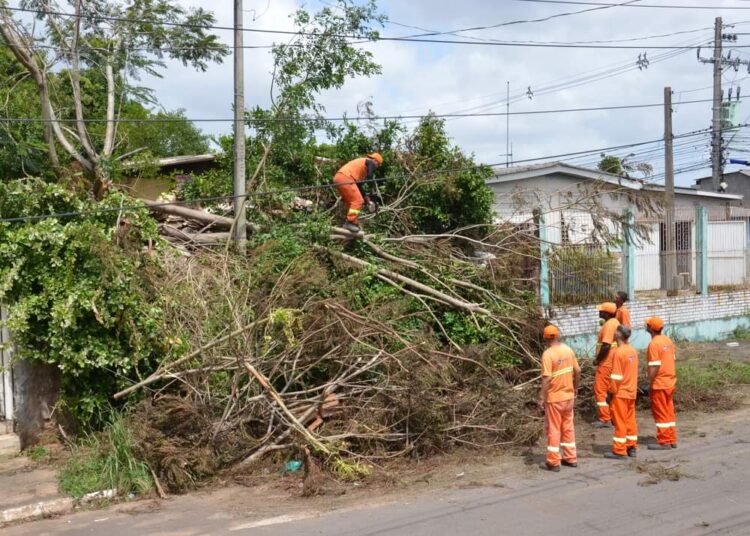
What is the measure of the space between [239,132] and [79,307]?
402 centimetres

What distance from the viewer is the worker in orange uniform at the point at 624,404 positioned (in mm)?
7969

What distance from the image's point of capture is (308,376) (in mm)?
8414

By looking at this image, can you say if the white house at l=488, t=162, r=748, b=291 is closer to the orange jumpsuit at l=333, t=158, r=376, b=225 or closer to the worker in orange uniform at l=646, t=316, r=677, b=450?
the orange jumpsuit at l=333, t=158, r=376, b=225

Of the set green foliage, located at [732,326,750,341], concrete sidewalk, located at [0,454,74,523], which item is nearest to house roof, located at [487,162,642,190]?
green foliage, located at [732,326,750,341]

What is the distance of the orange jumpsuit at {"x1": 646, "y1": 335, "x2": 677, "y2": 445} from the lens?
328 inches

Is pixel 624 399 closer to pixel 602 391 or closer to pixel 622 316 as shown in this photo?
pixel 602 391

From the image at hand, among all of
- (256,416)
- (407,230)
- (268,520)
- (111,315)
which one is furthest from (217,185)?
(268,520)

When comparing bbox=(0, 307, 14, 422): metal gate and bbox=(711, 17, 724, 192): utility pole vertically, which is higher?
bbox=(711, 17, 724, 192): utility pole

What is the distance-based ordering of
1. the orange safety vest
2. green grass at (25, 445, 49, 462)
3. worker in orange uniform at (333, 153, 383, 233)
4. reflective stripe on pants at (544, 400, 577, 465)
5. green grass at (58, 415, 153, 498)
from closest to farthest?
green grass at (58, 415, 153, 498) < reflective stripe on pants at (544, 400, 577, 465) < green grass at (25, 445, 49, 462) < worker in orange uniform at (333, 153, 383, 233) < the orange safety vest

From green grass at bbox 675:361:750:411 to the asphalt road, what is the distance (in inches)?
126

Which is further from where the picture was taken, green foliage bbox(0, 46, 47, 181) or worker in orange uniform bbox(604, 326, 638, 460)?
green foliage bbox(0, 46, 47, 181)

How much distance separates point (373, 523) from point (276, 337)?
2742 mm

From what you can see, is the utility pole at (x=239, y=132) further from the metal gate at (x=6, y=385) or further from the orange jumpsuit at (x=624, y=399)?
the orange jumpsuit at (x=624, y=399)

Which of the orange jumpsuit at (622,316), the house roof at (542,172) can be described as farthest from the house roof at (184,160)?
the orange jumpsuit at (622,316)
